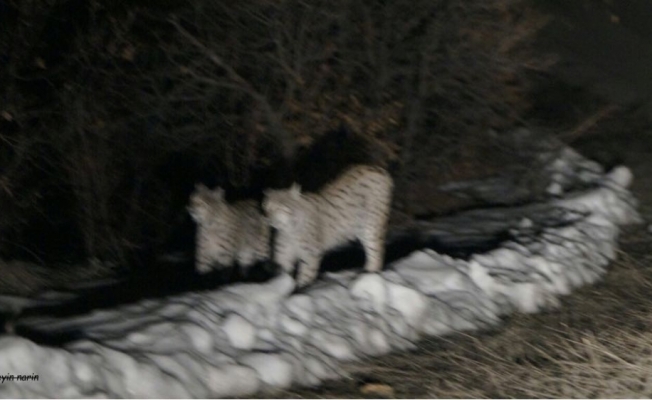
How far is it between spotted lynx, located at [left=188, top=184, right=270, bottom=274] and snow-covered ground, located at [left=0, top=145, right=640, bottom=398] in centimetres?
96

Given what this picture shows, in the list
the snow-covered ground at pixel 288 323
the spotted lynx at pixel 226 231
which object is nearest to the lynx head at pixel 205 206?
the spotted lynx at pixel 226 231

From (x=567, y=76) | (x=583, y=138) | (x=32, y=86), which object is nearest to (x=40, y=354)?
(x=32, y=86)

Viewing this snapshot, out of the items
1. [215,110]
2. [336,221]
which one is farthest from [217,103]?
[336,221]

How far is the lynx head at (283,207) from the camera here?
831 cm

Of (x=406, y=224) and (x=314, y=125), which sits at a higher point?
(x=314, y=125)

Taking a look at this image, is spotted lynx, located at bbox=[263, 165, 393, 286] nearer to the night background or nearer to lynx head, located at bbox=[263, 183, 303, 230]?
lynx head, located at bbox=[263, 183, 303, 230]

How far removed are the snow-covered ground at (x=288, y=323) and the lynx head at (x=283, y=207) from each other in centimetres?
58

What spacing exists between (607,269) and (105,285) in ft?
15.9

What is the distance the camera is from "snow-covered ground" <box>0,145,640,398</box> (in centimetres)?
608

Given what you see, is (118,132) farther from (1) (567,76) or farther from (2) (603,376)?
(1) (567,76)

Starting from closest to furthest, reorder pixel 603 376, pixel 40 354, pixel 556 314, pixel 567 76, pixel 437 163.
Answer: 1. pixel 40 354
2. pixel 603 376
3. pixel 556 314
4. pixel 437 163
5. pixel 567 76

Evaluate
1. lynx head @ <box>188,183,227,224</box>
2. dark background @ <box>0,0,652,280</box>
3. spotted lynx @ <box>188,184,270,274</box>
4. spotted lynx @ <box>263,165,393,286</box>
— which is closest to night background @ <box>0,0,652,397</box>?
dark background @ <box>0,0,652,280</box>

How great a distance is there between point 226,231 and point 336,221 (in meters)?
0.97

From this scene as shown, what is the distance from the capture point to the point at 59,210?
35.1 feet
